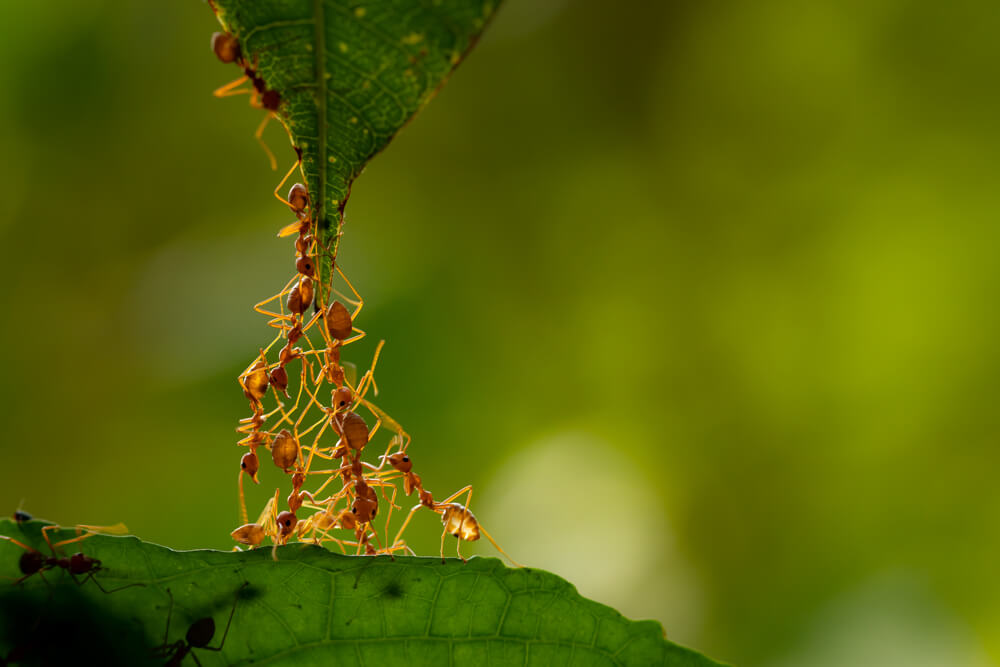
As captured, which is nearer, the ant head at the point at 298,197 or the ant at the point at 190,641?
the ant at the point at 190,641

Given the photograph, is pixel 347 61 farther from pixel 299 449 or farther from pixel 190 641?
pixel 299 449

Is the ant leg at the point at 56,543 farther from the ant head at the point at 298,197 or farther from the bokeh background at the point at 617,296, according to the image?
the bokeh background at the point at 617,296

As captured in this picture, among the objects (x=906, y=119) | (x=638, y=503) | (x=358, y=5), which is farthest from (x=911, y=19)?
(x=358, y=5)

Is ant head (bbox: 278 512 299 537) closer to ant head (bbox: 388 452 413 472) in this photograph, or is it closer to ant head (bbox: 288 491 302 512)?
ant head (bbox: 288 491 302 512)

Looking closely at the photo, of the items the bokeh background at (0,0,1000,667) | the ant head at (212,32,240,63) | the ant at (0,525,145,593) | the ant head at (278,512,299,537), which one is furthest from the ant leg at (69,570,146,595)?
the bokeh background at (0,0,1000,667)

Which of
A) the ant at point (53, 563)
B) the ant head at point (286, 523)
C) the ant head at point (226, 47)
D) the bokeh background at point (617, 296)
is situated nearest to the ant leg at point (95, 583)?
the ant at point (53, 563)

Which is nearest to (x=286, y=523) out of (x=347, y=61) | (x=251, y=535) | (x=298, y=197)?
(x=251, y=535)

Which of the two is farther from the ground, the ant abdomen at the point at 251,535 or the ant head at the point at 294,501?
the ant head at the point at 294,501
